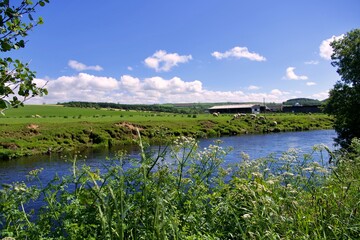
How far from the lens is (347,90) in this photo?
108ft

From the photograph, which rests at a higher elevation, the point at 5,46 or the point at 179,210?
the point at 5,46

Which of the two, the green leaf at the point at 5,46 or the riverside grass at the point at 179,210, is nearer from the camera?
the green leaf at the point at 5,46

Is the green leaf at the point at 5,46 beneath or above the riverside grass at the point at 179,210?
above

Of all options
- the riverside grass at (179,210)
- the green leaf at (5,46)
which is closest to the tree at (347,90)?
the riverside grass at (179,210)

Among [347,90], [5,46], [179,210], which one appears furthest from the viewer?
[347,90]

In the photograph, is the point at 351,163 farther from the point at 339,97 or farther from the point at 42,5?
the point at 339,97

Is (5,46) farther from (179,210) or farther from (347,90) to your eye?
(347,90)

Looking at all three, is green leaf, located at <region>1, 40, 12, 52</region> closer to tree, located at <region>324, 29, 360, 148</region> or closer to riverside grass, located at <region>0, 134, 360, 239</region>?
riverside grass, located at <region>0, 134, 360, 239</region>

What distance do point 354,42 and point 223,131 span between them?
125ft

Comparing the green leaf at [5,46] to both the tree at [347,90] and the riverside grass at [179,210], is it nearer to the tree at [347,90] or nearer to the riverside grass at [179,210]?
the riverside grass at [179,210]

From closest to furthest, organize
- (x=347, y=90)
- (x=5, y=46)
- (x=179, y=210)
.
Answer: (x=5, y=46)
(x=179, y=210)
(x=347, y=90)

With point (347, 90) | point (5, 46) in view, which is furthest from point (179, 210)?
point (347, 90)

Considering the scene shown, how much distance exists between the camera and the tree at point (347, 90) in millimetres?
31834

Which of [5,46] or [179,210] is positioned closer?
[5,46]
